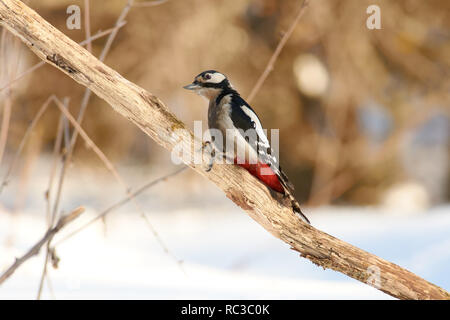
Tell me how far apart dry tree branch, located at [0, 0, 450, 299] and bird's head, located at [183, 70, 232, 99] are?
90mm

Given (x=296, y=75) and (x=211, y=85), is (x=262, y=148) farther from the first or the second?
(x=296, y=75)

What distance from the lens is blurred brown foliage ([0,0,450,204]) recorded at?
6.51ft

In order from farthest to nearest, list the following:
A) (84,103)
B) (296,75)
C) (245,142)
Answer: (296,75)
(84,103)
(245,142)

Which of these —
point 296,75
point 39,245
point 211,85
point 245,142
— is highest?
point 296,75

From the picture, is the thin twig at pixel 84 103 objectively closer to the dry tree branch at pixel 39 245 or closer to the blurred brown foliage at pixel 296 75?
the dry tree branch at pixel 39 245

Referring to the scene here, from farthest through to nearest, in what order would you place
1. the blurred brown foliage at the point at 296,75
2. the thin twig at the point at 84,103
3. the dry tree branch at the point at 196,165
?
1. the blurred brown foliage at the point at 296,75
2. the thin twig at the point at 84,103
3. the dry tree branch at the point at 196,165

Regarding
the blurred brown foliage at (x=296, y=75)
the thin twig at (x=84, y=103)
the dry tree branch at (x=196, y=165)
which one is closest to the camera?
the dry tree branch at (x=196, y=165)

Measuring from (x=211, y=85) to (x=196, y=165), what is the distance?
0.15m

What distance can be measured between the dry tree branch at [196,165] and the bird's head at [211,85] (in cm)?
9

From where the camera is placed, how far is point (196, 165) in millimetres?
810

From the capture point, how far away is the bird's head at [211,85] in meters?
0.87

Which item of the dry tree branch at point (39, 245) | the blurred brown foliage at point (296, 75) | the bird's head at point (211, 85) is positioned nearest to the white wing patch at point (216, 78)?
the bird's head at point (211, 85)

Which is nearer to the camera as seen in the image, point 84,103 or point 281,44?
point 281,44

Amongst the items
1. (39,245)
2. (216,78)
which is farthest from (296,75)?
(39,245)
